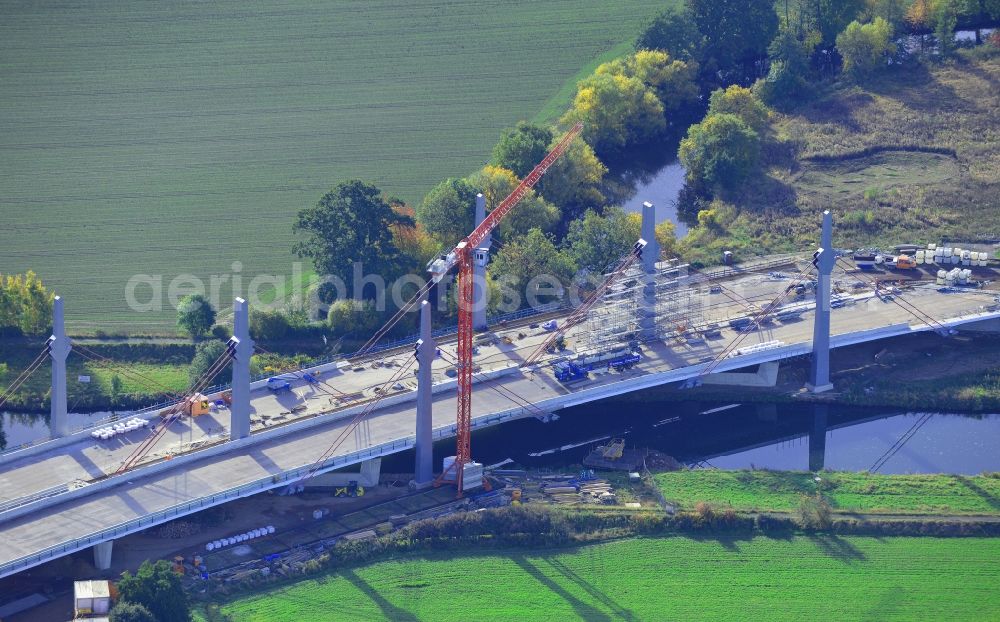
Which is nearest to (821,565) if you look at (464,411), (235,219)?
(464,411)

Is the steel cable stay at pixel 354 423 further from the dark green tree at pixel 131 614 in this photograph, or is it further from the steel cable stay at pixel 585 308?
the dark green tree at pixel 131 614

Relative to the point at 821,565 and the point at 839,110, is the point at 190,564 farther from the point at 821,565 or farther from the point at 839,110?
the point at 839,110

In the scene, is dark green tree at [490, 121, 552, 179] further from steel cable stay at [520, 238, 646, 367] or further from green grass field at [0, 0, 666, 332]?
steel cable stay at [520, 238, 646, 367]

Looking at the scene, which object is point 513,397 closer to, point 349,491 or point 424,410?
point 424,410

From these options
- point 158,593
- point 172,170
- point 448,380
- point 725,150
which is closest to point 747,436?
point 448,380

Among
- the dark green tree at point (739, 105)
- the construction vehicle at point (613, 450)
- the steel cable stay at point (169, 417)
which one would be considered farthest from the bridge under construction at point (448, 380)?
the dark green tree at point (739, 105)
